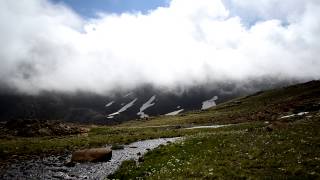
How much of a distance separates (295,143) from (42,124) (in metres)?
63.8

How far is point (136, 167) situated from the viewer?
1312 inches

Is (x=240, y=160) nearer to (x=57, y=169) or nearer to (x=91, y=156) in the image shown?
(x=57, y=169)

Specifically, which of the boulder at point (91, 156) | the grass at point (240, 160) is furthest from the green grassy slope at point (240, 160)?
the boulder at point (91, 156)

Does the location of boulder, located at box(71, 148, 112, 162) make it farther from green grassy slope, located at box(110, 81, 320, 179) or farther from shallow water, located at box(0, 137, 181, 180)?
green grassy slope, located at box(110, 81, 320, 179)

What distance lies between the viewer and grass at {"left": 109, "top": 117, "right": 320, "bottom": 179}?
26042 millimetres

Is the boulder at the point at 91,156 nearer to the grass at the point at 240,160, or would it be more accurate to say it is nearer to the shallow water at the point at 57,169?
the shallow water at the point at 57,169

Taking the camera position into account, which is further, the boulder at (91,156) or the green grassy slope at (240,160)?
the boulder at (91,156)

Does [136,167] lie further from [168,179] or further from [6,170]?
[6,170]

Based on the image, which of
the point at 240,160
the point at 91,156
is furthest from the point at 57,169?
the point at 240,160

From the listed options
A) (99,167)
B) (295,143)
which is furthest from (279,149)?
(99,167)

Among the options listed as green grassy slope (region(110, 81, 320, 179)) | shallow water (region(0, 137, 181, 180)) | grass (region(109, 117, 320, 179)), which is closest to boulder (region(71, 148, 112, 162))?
shallow water (region(0, 137, 181, 180))

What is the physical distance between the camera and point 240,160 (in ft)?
101

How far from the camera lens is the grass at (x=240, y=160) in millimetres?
26042

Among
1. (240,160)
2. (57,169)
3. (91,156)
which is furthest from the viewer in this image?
(91,156)
